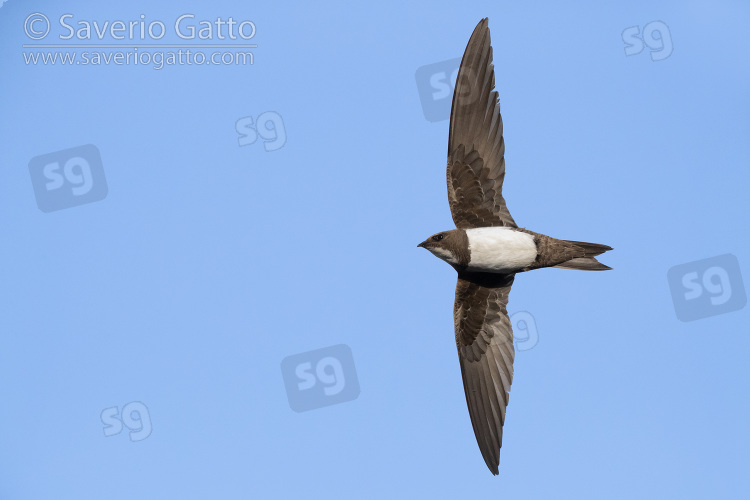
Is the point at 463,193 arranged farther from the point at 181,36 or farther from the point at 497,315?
the point at 181,36

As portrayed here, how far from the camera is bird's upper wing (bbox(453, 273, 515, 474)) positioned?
9.09m

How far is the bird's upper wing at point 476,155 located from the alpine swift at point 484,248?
0.04ft

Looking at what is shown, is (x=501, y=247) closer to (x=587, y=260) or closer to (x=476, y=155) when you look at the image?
(x=587, y=260)

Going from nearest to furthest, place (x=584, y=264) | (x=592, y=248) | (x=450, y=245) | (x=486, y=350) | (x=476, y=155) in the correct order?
(x=592, y=248)
(x=584, y=264)
(x=450, y=245)
(x=476, y=155)
(x=486, y=350)

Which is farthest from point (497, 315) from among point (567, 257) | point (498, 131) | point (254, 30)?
point (254, 30)

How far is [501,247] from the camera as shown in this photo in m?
8.51

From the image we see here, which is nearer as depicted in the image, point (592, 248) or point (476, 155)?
point (592, 248)

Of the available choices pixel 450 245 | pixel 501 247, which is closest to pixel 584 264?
pixel 501 247

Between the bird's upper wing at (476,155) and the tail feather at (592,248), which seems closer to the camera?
the tail feather at (592,248)

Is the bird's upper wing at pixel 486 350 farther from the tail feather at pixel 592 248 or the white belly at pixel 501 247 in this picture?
the tail feather at pixel 592 248

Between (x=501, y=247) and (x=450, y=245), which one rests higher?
(x=450, y=245)

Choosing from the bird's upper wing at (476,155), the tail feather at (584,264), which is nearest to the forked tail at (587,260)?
the tail feather at (584,264)

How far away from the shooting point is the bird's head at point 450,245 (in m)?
8.55

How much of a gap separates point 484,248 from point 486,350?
57.0 inches
